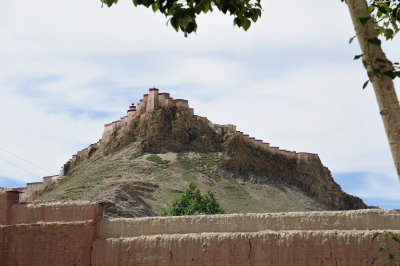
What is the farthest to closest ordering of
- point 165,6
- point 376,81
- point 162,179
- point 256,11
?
1. point 162,179
2. point 256,11
3. point 165,6
4. point 376,81

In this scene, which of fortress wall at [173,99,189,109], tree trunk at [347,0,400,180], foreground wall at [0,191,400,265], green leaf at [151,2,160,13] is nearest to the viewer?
tree trunk at [347,0,400,180]

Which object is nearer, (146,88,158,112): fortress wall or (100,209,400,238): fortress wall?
(100,209,400,238): fortress wall

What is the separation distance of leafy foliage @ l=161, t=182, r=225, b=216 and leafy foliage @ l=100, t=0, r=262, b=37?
99.9ft

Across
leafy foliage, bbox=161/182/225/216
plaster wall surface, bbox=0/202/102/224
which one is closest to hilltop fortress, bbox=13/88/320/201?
leafy foliage, bbox=161/182/225/216

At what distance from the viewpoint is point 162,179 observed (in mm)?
48781

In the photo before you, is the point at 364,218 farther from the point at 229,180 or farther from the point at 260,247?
the point at 229,180

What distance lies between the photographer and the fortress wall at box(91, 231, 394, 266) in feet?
35.0

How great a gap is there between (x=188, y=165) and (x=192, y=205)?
56.1 ft

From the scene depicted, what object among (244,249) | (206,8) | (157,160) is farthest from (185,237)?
(157,160)

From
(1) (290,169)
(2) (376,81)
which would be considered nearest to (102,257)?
(2) (376,81)

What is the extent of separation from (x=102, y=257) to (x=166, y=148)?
4277 centimetres

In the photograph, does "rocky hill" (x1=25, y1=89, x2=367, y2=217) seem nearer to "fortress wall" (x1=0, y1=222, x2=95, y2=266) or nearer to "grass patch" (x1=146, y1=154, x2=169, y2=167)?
"grass patch" (x1=146, y1=154, x2=169, y2=167)

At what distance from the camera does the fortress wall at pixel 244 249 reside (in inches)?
420

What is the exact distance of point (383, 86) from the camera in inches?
181
